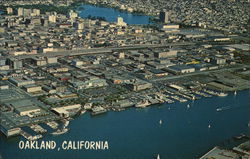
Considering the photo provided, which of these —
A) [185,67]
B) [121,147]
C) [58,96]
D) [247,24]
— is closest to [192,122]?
[121,147]

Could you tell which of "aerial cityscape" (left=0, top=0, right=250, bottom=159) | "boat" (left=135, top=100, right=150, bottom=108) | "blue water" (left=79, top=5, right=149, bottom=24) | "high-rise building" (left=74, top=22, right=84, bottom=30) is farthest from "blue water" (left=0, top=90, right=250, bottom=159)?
"blue water" (left=79, top=5, right=149, bottom=24)

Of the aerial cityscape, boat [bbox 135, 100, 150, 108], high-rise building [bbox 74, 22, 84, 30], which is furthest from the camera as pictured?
high-rise building [bbox 74, 22, 84, 30]

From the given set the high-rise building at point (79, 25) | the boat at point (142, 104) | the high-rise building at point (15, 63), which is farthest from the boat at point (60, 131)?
the high-rise building at point (79, 25)

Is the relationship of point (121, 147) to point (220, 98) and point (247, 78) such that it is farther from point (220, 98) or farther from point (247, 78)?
point (247, 78)

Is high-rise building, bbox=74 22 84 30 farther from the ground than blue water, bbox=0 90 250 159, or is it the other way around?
high-rise building, bbox=74 22 84 30

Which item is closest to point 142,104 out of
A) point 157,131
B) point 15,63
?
point 157,131

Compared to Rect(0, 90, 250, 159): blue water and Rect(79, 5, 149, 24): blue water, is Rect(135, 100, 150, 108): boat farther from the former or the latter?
Rect(79, 5, 149, 24): blue water
